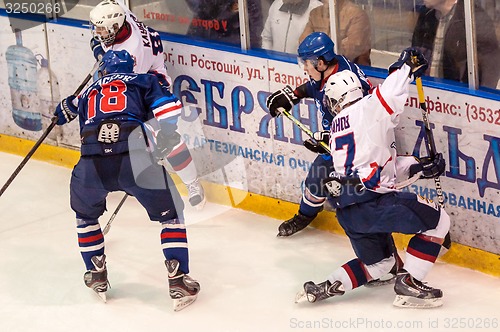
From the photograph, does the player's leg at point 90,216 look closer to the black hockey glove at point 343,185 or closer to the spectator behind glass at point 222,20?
the black hockey glove at point 343,185

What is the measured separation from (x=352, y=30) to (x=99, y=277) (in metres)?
1.71

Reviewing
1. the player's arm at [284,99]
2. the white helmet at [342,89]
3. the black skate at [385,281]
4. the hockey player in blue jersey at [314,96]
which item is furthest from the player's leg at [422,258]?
the player's arm at [284,99]

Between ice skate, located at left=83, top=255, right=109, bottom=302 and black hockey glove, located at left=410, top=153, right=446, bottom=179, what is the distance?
1.47 metres

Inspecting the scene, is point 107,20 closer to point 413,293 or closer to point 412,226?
point 412,226

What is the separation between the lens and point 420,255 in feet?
16.6

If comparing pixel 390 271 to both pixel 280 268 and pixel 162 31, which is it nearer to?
pixel 280 268

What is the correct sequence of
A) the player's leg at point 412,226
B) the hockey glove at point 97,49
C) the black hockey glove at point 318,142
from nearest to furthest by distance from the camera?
the player's leg at point 412,226 → the black hockey glove at point 318,142 → the hockey glove at point 97,49

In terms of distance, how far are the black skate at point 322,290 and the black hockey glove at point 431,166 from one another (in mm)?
613

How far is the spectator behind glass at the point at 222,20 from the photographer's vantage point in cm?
623

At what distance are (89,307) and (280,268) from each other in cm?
94

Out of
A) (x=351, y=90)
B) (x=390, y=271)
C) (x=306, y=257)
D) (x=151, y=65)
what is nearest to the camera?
(x=351, y=90)

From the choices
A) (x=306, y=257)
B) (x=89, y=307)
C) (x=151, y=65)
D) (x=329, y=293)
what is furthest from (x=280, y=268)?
(x=151, y=65)

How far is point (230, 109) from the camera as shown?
6.38 meters

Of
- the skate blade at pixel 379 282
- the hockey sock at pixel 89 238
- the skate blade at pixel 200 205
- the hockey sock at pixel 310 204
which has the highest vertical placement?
the hockey sock at pixel 89 238
